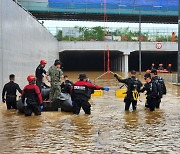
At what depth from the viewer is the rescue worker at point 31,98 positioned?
11.3 m

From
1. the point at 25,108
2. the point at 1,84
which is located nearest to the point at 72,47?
the point at 1,84

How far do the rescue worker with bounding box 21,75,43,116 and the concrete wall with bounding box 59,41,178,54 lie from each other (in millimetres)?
37332

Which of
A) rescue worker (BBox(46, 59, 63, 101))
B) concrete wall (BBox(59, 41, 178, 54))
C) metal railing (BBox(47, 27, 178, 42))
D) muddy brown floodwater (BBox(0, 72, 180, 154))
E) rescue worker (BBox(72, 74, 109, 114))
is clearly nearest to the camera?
muddy brown floodwater (BBox(0, 72, 180, 154))

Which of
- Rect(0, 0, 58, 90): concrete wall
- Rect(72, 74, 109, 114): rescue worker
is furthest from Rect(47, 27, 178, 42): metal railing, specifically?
Rect(72, 74, 109, 114): rescue worker

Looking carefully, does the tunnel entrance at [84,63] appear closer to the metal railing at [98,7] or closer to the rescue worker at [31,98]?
the metal railing at [98,7]

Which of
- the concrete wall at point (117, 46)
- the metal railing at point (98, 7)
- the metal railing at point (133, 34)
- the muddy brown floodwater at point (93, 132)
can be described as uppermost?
the metal railing at point (98, 7)

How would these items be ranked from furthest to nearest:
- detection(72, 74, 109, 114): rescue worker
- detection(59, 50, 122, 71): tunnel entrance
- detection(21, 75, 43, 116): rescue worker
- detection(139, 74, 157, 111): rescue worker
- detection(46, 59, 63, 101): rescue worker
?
detection(59, 50, 122, 71): tunnel entrance → detection(139, 74, 157, 111): rescue worker → detection(46, 59, 63, 101): rescue worker → detection(72, 74, 109, 114): rescue worker → detection(21, 75, 43, 116): rescue worker

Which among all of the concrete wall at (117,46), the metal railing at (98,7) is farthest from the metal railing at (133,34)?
the metal railing at (98,7)

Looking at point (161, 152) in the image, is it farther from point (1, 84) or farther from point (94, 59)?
point (94, 59)

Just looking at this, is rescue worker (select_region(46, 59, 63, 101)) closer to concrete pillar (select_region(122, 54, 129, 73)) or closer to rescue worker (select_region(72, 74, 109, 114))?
rescue worker (select_region(72, 74, 109, 114))

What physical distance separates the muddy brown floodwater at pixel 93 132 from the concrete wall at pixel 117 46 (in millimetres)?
36372

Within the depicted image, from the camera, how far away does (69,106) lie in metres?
12.3

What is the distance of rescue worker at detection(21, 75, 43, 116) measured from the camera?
11297 millimetres

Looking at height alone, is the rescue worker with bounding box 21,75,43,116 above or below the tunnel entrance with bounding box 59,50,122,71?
below
